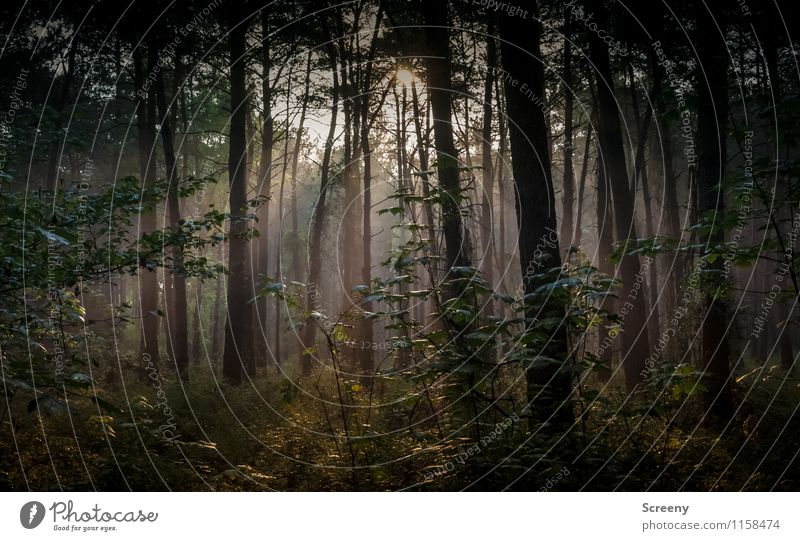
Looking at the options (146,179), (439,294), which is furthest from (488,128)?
(439,294)

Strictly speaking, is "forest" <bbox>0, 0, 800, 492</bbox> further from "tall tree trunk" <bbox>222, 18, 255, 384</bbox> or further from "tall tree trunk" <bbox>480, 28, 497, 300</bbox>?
"tall tree trunk" <bbox>480, 28, 497, 300</bbox>

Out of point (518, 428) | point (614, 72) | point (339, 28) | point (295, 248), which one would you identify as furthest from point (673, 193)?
point (295, 248)

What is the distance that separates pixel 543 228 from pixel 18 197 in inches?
250

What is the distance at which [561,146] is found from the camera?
2570cm

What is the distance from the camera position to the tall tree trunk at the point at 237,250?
1492 centimetres

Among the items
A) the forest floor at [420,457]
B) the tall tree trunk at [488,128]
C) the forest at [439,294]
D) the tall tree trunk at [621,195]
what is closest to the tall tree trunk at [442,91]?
the forest at [439,294]

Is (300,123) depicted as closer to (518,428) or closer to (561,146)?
(561,146)

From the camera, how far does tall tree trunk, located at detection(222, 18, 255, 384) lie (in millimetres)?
14922

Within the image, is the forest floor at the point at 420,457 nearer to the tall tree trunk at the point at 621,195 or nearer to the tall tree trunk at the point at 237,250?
the tall tree trunk at the point at 621,195

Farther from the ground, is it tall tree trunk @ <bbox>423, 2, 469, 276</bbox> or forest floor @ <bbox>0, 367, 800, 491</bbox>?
tall tree trunk @ <bbox>423, 2, 469, 276</bbox>

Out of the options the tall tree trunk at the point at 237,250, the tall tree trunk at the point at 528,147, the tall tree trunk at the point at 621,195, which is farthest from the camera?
the tall tree trunk at the point at 237,250

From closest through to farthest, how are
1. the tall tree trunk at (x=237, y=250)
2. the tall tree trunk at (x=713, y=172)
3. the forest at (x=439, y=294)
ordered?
the forest at (x=439, y=294), the tall tree trunk at (x=713, y=172), the tall tree trunk at (x=237, y=250)

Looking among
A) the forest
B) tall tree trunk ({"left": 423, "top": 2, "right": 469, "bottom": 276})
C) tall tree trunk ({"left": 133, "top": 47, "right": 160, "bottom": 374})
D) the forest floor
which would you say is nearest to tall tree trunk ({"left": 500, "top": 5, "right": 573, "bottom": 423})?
the forest

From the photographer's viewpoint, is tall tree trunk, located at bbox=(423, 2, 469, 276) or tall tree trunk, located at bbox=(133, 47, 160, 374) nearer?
tall tree trunk, located at bbox=(423, 2, 469, 276)
